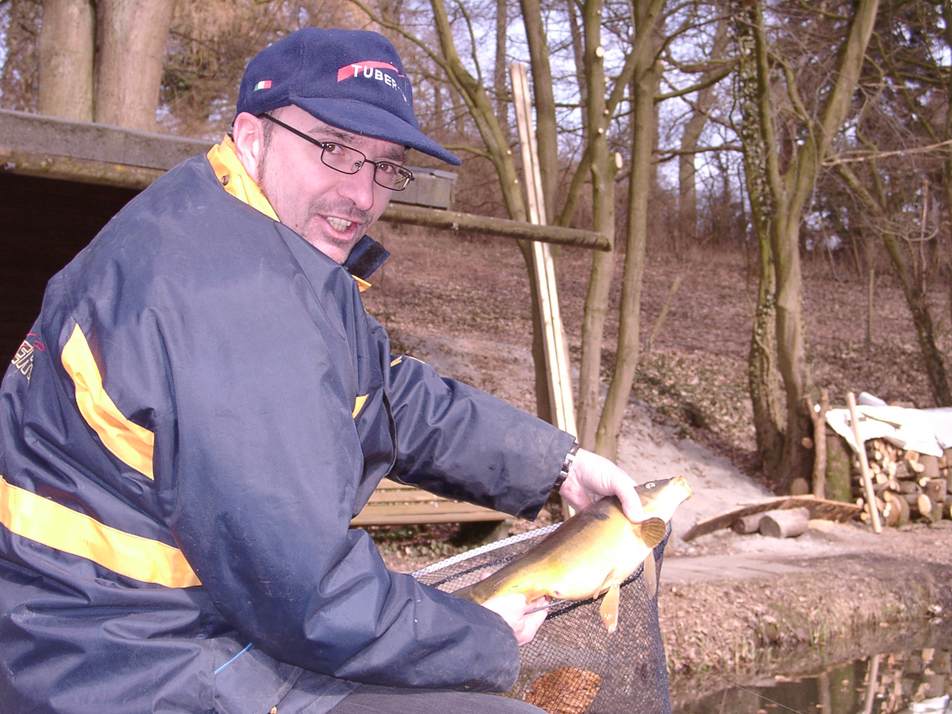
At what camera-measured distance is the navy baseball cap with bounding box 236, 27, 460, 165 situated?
85.8 inches

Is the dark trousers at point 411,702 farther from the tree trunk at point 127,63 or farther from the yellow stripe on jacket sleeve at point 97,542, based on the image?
the tree trunk at point 127,63

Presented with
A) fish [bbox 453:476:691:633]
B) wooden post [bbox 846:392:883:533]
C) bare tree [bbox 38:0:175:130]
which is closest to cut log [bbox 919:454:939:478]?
wooden post [bbox 846:392:883:533]

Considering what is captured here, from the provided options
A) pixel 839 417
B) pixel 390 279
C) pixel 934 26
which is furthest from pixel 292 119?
pixel 390 279

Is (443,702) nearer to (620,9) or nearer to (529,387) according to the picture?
(529,387)

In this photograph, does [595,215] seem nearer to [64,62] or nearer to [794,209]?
[794,209]

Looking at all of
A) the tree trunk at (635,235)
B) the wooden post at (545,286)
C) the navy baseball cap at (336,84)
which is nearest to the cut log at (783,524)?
the tree trunk at (635,235)

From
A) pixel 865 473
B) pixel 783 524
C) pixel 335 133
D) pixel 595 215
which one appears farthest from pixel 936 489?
pixel 335 133

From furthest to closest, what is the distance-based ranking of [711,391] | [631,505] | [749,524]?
[711,391]
[749,524]
[631,505]

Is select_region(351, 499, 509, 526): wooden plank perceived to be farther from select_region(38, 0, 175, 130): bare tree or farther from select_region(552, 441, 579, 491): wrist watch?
select_region(552, 441, 579, 491): wrist watch

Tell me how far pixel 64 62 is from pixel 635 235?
17.2 feet

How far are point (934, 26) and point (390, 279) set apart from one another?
10352 millimetres

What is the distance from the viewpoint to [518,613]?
7.39 ft

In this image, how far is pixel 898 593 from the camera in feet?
26.4

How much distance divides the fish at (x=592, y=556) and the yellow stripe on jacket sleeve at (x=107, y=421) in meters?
0.82
